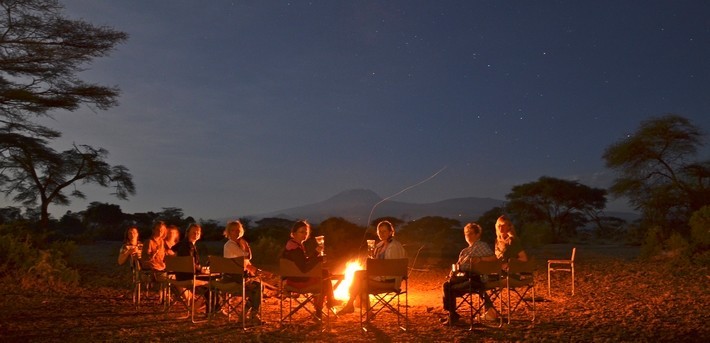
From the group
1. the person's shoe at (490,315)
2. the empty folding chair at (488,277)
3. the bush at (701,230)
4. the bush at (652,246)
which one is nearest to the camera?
the empty folding chair at (488,277)

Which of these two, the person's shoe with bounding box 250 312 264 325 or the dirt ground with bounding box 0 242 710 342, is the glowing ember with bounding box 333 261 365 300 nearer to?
the dirt ground with bounding box 0 242 710 342

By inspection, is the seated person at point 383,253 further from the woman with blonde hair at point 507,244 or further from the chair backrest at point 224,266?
the chair backrest at point 224,266

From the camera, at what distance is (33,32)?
1214 cm

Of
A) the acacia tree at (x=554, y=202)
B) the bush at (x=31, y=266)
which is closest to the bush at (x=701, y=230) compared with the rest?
the bush at (x=31, y=266)

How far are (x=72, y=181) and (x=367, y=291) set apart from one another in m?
17.2

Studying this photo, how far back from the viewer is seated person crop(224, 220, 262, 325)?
25.2 ft

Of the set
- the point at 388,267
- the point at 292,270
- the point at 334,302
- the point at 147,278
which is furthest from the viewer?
the point at 147,278

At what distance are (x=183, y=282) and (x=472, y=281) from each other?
132 inches

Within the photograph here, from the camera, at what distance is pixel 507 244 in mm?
8172

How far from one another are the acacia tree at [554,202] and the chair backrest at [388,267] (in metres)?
30.7

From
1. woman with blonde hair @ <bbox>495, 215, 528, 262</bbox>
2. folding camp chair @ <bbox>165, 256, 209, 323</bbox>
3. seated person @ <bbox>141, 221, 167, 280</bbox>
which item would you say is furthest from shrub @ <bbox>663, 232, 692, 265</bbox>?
seated person @ <bbox>141, 221, 167, 280</bbox>

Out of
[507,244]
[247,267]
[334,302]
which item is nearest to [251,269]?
[247,267]

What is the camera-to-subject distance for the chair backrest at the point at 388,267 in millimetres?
Result: 7039

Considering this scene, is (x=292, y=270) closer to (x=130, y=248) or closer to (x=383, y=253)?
(x=383, y=253)
